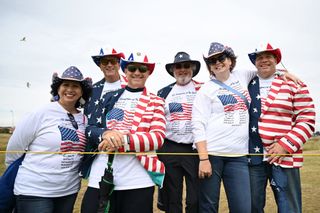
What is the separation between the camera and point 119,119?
9.75ft

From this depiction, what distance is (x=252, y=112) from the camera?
3.46m

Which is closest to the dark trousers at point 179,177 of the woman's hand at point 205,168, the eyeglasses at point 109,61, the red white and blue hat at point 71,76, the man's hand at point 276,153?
the woman's hand at point 205,168

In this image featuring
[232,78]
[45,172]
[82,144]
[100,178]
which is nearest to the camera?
[100,178]

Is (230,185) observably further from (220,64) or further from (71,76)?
(71,76)

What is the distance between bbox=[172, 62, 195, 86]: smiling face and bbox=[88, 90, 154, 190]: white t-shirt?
4.19 feet

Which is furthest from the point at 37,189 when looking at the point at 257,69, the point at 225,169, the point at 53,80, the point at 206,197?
the point at 257,69

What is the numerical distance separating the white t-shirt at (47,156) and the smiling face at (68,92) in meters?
0.14

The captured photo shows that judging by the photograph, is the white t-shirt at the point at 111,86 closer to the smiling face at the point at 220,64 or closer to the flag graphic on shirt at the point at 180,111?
the flag graphic on shirt at the point at 180,111

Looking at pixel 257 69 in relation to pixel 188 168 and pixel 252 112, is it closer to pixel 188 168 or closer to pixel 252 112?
pixel 252 112

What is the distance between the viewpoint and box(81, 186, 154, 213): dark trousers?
8.95ft

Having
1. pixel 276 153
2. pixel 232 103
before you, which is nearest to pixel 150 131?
pixel 232 103

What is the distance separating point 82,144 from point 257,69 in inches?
96.3

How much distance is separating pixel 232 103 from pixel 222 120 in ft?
0.79

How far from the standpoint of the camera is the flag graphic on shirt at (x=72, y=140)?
314 centimetres
